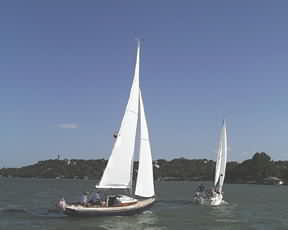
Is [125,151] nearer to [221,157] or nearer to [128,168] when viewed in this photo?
[128,168]

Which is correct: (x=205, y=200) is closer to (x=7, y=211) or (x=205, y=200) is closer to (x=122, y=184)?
(x=122, y=184)

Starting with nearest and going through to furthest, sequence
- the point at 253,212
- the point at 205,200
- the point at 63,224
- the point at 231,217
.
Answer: the point at 63,224
the point at 231,217
the point at 253,212
the point at 205,200

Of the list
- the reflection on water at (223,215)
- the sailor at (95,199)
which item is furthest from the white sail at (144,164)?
the reflection on water at (223,215)

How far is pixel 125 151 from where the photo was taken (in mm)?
38062

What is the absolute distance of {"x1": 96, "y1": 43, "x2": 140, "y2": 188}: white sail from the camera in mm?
37156

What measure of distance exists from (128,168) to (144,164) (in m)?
3.06

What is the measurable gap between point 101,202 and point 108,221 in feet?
5.67

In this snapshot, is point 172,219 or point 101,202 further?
point 172,219

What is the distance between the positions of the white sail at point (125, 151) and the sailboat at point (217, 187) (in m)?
19.9

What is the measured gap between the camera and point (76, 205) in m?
34.9

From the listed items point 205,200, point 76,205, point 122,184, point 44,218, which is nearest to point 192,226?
point 122,184

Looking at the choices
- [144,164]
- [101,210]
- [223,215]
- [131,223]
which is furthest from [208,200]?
[101,210]

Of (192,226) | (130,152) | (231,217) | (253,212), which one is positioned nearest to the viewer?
(192,226)

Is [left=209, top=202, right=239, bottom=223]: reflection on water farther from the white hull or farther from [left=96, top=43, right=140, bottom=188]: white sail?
[left=96, top=43, right=140, bottom=188]: white sail
